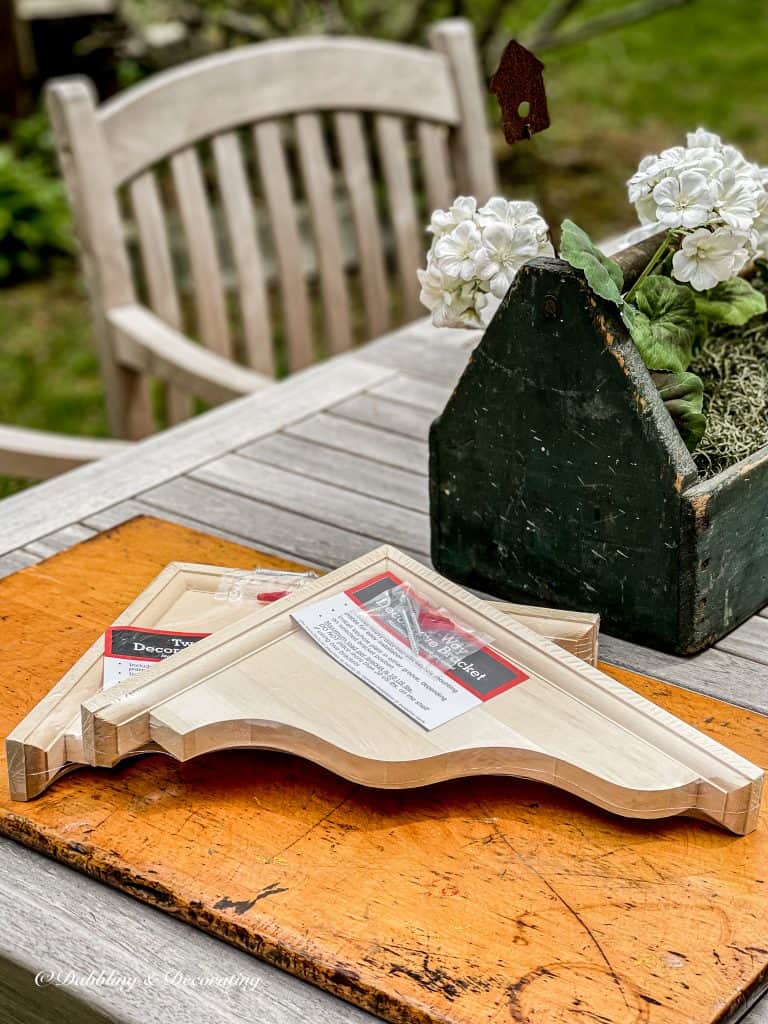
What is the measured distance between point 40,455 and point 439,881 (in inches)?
39.5

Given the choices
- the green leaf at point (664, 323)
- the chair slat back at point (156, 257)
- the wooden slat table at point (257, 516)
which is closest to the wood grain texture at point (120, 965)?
the wooden slat table at point (257, 516)

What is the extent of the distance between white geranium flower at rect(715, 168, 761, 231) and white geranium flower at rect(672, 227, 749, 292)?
15 mm

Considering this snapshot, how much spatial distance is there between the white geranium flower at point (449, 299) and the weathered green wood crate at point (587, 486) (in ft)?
0.10

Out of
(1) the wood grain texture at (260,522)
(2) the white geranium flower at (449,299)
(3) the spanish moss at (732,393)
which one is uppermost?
(2) the white geranium flower at (449,299)

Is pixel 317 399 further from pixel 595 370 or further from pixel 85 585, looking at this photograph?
pixel 595 370

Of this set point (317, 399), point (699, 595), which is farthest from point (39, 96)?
point (699, 595)

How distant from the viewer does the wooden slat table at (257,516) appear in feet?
2.52

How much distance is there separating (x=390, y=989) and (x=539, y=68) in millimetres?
679

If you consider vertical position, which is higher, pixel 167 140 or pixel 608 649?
pixel 167 140

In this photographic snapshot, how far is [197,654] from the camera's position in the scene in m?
0.90

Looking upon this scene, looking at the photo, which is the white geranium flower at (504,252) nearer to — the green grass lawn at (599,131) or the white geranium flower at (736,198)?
the white geranium flower at (736,198)

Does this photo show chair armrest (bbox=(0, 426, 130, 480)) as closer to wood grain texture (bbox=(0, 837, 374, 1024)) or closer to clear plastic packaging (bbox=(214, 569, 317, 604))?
clear plastic packaging (bbox=(214, 569, 317, 604))

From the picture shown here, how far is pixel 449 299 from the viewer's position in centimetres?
109

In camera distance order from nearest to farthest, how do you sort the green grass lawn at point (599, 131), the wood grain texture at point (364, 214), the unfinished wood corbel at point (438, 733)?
the unfinished wood corbel at point (438, 733) → the wood grain texture at point (364, 214) → the green grass lawn at point (599, 131)
